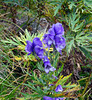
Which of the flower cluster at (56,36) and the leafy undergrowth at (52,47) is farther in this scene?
the leafy undergrowth at (52,47)

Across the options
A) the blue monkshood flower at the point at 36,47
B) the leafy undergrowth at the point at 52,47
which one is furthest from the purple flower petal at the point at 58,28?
the leafy undergrowth at the point at 52,47

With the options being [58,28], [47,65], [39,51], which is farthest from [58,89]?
[58,28]

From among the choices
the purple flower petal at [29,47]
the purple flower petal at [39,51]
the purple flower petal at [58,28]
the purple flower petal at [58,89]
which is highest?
the purple flower petal at [58,28]

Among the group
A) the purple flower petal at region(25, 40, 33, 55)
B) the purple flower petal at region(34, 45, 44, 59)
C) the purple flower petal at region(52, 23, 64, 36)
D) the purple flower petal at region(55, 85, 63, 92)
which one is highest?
the purple flower petal at region(52, 23, 64, 36)

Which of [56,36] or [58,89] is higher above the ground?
[56,36]

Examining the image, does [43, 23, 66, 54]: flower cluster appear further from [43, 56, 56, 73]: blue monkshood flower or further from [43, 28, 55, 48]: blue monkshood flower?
[43, 56, 56, 73]: blue monkshood flower

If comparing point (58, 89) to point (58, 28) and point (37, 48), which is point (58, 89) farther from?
point (58, 28)

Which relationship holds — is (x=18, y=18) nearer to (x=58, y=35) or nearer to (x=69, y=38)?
(x=69, y=38)

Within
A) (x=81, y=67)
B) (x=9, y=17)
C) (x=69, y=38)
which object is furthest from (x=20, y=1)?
(x=81, y=67)

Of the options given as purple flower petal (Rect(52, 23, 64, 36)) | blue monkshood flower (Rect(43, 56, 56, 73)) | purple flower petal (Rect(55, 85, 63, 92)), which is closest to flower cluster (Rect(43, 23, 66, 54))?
purple flower petal (Rect(52, 23, 64, 36))

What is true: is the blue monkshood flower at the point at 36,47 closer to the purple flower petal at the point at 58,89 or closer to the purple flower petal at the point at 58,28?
the purple flower petal at the point at 58,28

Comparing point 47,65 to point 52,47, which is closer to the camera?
point 47,65
